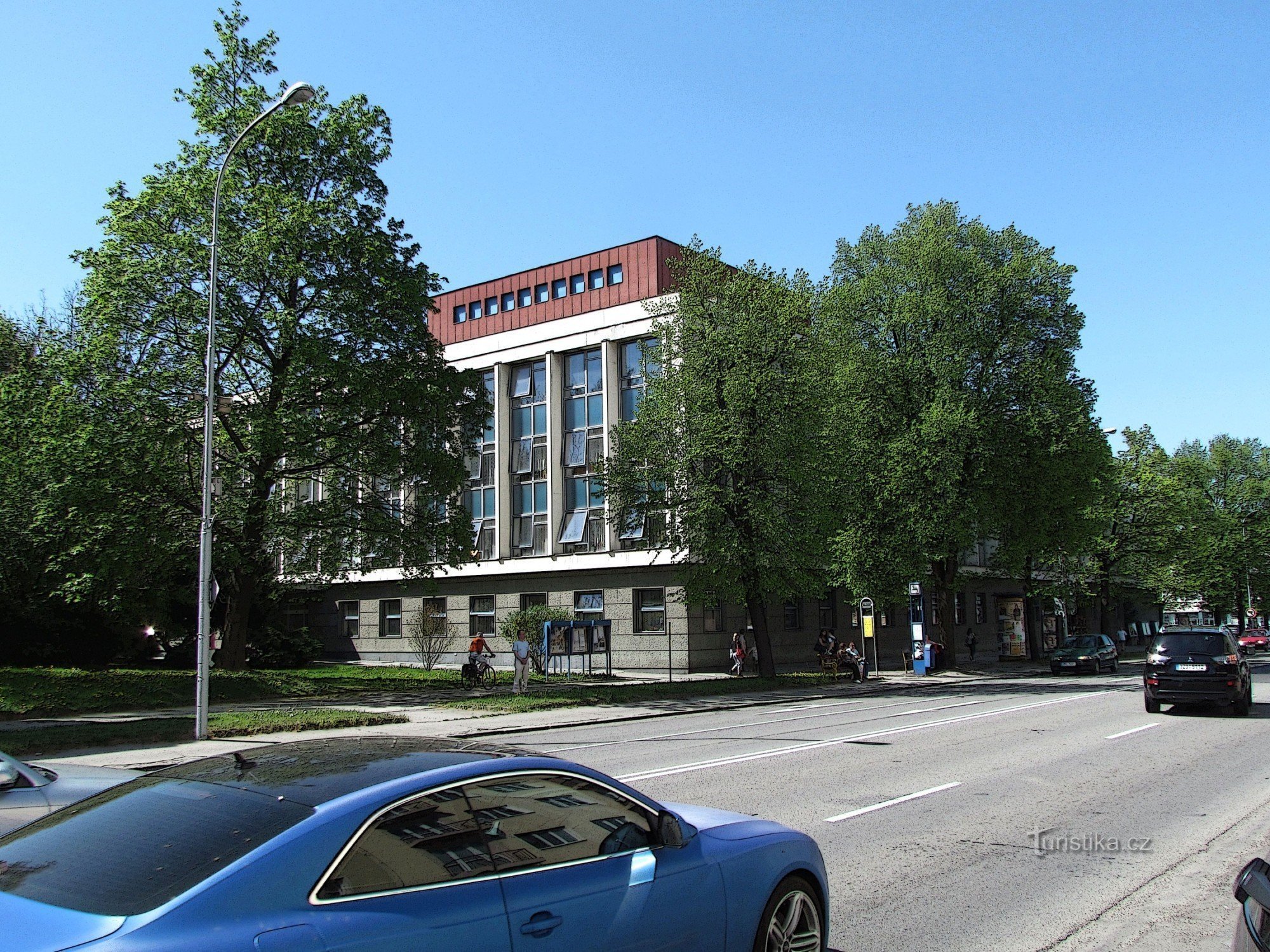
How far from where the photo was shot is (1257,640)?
68.3 metres

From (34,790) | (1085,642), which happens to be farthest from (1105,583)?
(34,790)

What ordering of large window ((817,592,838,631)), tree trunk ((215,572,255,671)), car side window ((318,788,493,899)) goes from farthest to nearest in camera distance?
1. large window ((817,592,838,631))
2. tree trunk ((215,572,255,671))
3. car side window ((318,788,493,899))

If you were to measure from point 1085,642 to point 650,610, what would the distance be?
58.0 feet

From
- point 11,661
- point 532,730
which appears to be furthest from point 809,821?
point 11,661

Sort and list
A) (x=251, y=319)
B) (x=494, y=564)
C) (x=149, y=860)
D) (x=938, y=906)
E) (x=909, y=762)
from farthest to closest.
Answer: (x=494, y=564)
(x=251, y=319)
(x=909, y=762)
(x=938, y=906)
(x=149, y=860)

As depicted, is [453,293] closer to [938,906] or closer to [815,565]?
[815,565]

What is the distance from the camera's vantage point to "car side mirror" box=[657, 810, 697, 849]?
13.2 ft

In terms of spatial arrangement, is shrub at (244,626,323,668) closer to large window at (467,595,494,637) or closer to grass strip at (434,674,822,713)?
large window at (467,595,494,637)

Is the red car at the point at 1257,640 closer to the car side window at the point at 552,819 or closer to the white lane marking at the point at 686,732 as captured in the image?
the white lane marking at the point at 686,732

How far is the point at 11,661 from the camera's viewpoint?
A: 33.5 metres

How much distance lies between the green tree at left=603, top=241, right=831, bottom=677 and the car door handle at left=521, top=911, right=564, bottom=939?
25807 millimetres

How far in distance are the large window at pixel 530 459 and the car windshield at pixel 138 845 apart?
39460 mm

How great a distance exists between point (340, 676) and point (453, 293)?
22312 mm

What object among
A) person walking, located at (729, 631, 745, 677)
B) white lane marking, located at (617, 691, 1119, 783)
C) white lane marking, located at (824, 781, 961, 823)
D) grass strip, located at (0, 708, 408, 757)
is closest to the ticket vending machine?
person walking, located at (729, 631, 745, 677)
